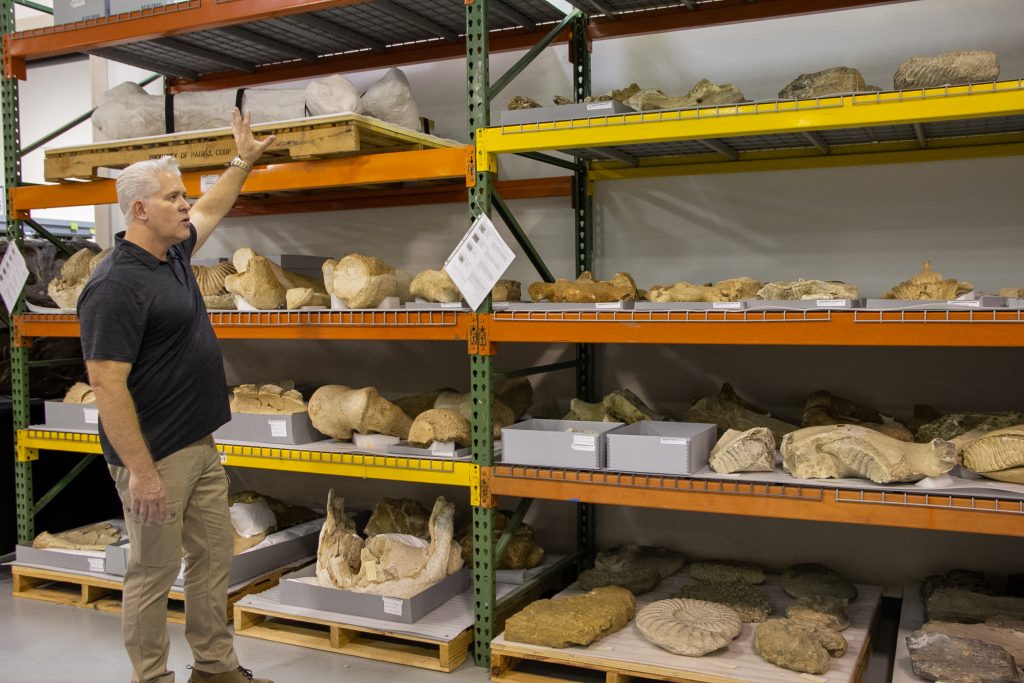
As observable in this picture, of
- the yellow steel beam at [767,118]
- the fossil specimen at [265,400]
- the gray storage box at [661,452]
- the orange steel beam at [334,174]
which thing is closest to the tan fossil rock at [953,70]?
the yellow steel beam at [767,118]

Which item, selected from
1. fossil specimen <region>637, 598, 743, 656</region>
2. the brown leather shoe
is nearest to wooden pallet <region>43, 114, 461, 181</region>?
the brown leather shoe

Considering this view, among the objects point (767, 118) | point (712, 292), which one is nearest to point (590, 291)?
point (712, 292)

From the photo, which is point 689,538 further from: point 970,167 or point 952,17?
point 952,17

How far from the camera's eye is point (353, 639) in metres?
4.25

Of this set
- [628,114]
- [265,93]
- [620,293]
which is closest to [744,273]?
[620,293]

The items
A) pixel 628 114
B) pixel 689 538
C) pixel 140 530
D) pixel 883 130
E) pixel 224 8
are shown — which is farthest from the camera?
pixel 689 538

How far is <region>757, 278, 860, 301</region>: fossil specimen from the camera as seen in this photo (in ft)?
12.1

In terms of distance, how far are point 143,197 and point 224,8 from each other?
1.54 m

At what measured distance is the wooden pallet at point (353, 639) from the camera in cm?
401

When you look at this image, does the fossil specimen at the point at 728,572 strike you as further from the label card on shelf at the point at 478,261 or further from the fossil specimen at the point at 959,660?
the label card on shelf at the point at 478,261

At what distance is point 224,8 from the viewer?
4430 mm

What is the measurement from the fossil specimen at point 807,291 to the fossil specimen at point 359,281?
1757mm

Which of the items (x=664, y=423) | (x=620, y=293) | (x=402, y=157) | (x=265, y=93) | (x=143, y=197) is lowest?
(x=664, y=423)

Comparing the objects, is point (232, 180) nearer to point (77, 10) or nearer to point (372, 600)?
point (77, 10)
